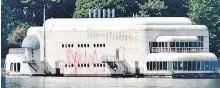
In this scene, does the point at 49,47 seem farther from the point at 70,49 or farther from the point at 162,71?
the point at 162,71

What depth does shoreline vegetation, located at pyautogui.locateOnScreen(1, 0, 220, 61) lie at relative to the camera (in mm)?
96812

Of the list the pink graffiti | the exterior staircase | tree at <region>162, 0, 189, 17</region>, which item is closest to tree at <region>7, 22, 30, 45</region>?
tree at <region>162, 0, 189, 17</region>

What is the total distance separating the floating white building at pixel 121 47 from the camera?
260ft

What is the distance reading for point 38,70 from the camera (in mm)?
83875

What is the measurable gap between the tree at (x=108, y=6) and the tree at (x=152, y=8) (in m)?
2.17

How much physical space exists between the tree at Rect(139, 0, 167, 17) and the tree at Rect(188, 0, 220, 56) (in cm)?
361

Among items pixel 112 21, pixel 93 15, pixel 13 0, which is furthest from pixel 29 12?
pixel 112 21

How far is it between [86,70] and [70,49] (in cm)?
271

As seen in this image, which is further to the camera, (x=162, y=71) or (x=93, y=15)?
(x=93, y=15)

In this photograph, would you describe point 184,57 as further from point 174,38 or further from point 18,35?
point 18,35

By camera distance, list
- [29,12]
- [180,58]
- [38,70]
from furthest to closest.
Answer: [29,12], [38,70], [180,58]

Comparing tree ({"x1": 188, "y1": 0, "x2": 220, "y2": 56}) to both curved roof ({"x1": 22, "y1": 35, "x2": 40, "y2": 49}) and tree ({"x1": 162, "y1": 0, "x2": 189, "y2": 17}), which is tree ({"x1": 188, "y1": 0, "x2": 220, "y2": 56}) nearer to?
tree ({"x1": 162, "y1": 0, "x2": 189, "y2": 17})

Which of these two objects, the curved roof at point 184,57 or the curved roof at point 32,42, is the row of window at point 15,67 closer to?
the curved roof at point 32,42

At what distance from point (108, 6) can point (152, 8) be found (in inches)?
205
